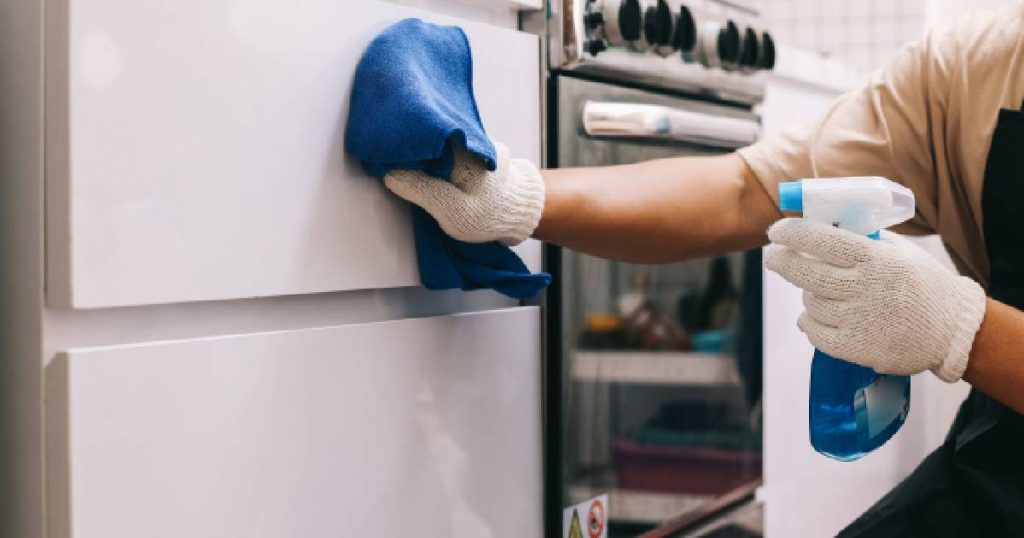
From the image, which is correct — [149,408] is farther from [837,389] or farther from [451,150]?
[837,389]

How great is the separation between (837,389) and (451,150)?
37 cm

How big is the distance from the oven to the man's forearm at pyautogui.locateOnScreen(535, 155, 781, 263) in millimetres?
85

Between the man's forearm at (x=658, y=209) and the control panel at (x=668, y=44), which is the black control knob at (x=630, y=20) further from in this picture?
the man's forearm at (x=658, y=209)

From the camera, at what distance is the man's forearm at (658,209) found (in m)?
0.92

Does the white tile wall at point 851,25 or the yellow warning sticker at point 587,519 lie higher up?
the white tile wall at point 851,25

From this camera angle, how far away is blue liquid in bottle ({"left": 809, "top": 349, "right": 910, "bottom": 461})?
83 centimetres

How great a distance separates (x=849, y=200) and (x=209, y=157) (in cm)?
45

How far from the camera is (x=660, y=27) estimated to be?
113 cm

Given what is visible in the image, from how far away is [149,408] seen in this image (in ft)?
2.10

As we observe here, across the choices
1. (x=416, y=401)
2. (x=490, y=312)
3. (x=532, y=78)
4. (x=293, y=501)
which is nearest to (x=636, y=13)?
(x=532, y=78)

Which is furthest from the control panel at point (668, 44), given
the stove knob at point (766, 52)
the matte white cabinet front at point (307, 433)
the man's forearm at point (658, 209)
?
the matte white cabinet front at point (307, 433)

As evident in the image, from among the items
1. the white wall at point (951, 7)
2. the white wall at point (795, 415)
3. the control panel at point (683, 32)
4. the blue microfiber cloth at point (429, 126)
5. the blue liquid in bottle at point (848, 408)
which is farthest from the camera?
the white wall at point (951, 7)

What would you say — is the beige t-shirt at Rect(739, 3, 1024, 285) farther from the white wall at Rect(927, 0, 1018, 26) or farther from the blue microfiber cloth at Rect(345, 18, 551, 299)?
the white wall at Rect(927, 0, 1018, 26)

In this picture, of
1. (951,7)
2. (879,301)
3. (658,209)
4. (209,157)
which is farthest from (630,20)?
(951,7)
